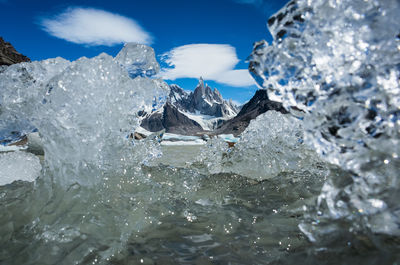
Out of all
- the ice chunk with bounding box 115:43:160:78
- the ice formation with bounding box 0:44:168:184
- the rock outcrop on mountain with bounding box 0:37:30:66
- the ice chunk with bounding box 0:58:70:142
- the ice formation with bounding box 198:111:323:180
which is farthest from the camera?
the rock outcrop on mountain with bounding box 0:37:30:66

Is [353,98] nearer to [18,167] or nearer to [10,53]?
[18,167]

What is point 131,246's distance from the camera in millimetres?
1899

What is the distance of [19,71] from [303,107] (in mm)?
3536

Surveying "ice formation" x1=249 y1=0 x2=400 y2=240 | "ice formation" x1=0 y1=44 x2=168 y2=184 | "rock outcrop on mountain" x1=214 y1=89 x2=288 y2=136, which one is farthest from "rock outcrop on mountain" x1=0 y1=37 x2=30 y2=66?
"rock outcrop on mountain" x1=214 y1=89 x2=288 y2=136

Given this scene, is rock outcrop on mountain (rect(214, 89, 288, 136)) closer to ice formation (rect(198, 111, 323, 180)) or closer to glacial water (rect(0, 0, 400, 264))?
ice formation (rect(198, 111, 323, 180))

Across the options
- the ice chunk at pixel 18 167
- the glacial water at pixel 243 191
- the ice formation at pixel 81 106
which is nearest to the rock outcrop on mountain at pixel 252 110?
the ice chunk at pixel 18 167

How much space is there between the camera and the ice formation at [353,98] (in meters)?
1.57

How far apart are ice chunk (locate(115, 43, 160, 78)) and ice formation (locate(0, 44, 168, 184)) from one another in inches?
0.5

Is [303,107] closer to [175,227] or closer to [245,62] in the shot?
[245,62]

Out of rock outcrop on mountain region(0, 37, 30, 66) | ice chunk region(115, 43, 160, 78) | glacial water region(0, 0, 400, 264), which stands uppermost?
rock outcrop on mountain region(0, 37, 30, 66)

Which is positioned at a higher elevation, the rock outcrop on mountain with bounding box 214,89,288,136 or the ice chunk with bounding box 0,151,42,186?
the rock outcrop on mountain with bounding box 214,89,288,136

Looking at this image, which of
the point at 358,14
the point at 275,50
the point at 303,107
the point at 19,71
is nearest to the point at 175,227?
the point at 303,107

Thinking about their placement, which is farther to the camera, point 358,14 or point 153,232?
point 153,232

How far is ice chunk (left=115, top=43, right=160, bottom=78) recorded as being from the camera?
368 cm
